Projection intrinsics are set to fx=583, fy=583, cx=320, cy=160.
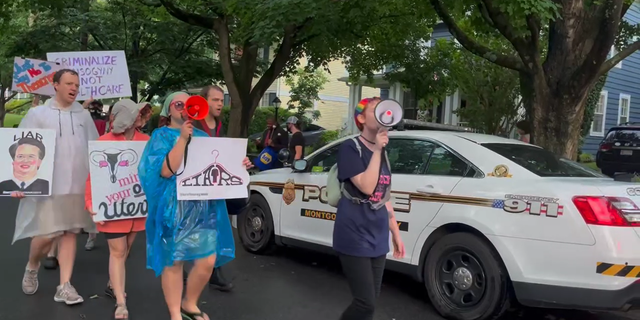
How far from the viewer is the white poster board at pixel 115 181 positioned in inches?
176

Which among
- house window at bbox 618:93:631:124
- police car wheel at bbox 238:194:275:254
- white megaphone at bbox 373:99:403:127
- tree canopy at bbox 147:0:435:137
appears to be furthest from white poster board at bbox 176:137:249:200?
house window at bbox 618:93:631:124

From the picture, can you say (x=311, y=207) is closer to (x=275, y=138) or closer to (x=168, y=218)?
(x=168, y=218)

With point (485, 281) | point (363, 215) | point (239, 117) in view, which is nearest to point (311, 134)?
point (239, 117)

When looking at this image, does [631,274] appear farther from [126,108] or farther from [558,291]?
[126,108]

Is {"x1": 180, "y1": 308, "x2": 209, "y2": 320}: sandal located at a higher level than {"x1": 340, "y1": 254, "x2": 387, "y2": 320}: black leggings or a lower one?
lower

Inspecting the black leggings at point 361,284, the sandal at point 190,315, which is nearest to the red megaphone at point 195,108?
the black leggings at point 361,284

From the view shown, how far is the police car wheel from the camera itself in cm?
676

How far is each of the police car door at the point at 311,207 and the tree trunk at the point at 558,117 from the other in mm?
3425

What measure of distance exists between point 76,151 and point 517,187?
3.59 m

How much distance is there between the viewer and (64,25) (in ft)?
56.8

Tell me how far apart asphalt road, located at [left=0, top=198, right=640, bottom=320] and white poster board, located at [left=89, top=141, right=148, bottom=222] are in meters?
0.85

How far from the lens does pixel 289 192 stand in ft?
21.2

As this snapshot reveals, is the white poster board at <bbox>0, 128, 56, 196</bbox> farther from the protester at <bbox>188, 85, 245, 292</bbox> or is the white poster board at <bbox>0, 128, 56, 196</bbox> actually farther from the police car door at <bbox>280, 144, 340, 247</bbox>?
the police car door at <bbox>280, 144, 340, 247</bbox>

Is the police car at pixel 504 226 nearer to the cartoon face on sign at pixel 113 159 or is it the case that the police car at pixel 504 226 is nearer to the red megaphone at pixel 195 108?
the cartoon face on sign at pixel 113 159
